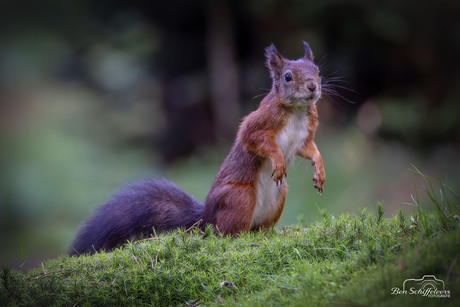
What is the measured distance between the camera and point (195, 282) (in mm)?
3072

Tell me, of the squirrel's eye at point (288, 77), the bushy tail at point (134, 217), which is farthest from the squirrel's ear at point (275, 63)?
the bushy tail at point (134, 217)

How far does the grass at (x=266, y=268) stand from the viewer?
2469 mm

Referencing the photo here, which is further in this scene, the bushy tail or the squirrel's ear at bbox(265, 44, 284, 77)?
the squirrel's ear at bbox(265, 44, 284, 77)

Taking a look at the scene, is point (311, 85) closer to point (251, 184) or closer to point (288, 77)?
point (288, 77)

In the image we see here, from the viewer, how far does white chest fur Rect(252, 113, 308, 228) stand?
13.7ft

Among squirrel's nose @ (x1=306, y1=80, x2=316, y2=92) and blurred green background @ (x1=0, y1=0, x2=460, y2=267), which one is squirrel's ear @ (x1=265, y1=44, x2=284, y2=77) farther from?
blurred green background @ (x1=0, y1=0, x2=460, y2=267)

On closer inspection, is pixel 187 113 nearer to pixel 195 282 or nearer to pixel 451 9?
pixel 451 9

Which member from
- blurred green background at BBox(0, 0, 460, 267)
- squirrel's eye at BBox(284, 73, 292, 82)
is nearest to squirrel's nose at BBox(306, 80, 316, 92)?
squirrel's eye at BBox(284, 73, 292, 82)

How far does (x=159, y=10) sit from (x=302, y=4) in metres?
3.17

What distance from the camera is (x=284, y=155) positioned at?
168 inches

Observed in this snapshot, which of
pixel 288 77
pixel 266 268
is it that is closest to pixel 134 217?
pixel 266 268

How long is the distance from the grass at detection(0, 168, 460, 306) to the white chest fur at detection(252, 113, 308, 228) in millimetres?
653

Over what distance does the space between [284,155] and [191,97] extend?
253 inches

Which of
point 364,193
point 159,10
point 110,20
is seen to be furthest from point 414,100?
point 110,20
